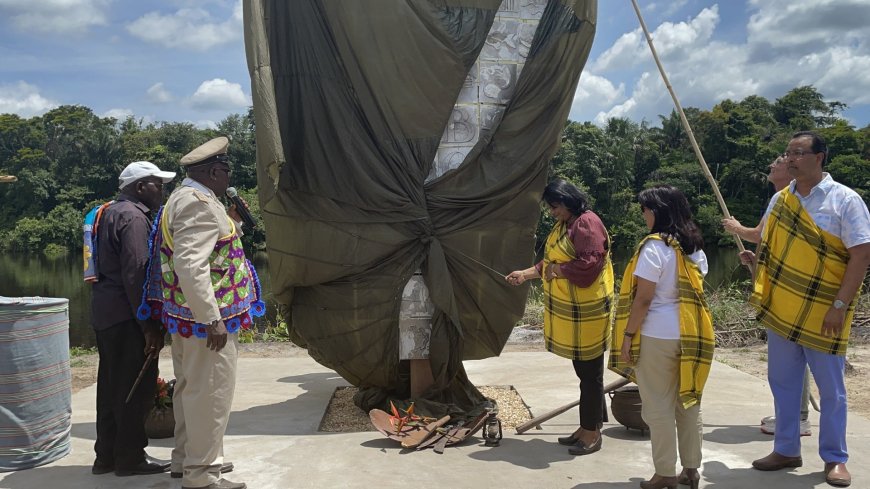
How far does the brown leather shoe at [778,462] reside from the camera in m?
3.67

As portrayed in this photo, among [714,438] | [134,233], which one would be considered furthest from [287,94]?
[714,438]

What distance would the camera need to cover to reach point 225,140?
369 cm

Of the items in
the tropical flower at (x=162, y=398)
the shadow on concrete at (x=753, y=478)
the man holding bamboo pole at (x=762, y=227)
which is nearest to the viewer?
the shadow on concrete at (x=753, y=478)

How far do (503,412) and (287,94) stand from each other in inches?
98.4

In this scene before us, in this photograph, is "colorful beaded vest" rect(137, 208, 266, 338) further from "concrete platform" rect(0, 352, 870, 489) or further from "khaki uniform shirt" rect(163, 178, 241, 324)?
"concrete platform" rect(0, 352, 870, 489)

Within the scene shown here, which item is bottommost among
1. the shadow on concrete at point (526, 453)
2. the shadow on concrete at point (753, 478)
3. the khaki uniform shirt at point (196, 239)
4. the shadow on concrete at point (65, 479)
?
the shadow on concrete at point (65, 479)

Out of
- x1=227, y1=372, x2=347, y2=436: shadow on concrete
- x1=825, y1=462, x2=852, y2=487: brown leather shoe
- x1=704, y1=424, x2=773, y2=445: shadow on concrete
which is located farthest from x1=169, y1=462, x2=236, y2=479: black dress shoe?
x1=825, y1=462, x2=852, y2=487: brown leather shoe

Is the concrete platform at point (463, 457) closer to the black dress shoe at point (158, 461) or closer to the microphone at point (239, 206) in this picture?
the black dress shoe at point (158, 461)

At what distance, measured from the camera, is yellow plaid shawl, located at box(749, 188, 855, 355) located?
350 centimetres

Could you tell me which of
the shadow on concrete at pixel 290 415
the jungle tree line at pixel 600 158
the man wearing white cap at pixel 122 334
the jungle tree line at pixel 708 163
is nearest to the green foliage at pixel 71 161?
the jungle tree line at pixel 600 158

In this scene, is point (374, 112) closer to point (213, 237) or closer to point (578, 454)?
point (213, 237)

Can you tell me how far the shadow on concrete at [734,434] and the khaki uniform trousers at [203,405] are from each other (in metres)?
2.67

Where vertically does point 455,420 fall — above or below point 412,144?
below

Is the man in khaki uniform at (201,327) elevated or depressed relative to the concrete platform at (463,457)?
elevated
